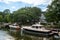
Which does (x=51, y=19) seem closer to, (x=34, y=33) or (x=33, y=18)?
A: (x=34, y=33)

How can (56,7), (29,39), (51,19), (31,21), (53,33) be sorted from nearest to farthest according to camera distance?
(29,39), (53,33), (56,7), (51,19), (31,21)

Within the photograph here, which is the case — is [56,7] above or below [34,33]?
above

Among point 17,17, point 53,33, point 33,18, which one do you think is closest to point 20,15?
point 17,17

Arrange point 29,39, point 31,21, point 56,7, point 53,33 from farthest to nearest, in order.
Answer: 1. point 31,21
2. point 56,7
3. point 53,33
4. point 29,39

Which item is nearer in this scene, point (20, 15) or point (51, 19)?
point (51, 19)

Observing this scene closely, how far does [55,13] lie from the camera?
3300 centimetres

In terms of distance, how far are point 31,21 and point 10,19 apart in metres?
7.45

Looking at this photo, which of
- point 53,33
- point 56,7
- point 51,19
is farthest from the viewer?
point 51,19

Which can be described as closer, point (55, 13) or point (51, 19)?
point (55, 13)

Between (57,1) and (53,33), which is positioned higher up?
(57,1)

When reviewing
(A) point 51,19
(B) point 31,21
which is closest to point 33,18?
(B) point 31,21

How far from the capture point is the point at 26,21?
5272 centimetres

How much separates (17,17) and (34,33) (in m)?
24.6

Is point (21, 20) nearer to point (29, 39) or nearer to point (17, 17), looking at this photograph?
point (17, 17)
